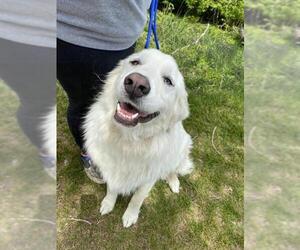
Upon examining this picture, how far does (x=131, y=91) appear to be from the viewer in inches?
42.5

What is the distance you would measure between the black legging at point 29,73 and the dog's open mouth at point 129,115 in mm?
386

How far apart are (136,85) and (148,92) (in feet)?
0.16

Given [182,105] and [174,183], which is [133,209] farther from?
[182,105]

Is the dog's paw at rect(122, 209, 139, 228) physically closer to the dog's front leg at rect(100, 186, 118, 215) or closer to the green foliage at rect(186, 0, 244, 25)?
the dog's front leg at rect(100, 186, 118, 215)

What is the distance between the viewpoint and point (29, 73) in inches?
30.8

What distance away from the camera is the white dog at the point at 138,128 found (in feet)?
3.68

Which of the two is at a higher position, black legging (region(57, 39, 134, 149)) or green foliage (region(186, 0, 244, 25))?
green foliage (region(186, 0, 244, 25))

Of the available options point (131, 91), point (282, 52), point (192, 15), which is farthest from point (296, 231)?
point (192, 15)

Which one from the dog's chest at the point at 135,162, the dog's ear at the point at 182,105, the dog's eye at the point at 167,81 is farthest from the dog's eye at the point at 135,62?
the dog's chest at the point at 135,162

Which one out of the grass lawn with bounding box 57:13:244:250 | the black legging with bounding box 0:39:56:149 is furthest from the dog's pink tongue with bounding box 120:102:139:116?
the grass lawn with bounding box 57:13:244:250

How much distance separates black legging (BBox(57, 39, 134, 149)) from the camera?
1.21 metres

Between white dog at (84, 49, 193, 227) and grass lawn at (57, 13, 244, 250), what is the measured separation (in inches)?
3.3

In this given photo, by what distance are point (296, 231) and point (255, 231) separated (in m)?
0.12

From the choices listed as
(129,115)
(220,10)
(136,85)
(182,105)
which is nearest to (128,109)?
(129,115)
